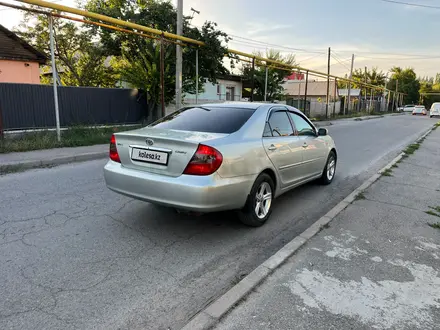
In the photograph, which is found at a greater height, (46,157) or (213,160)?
(213,160)

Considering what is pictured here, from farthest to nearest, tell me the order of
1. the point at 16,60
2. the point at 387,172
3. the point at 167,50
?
the point at 16,60
the point at 167,50
the point at 387,172

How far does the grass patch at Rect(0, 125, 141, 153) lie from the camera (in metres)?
8.82

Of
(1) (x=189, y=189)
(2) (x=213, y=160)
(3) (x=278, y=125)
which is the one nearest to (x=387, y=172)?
(3) (x=278, y=125)

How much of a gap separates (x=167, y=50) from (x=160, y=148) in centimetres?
1207

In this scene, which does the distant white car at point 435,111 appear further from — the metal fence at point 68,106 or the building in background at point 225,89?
the metal fence at point 68,106

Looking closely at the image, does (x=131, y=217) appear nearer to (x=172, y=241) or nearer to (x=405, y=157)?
(x=172, y=241)

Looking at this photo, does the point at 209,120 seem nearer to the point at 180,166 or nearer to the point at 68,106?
the point at 180,166

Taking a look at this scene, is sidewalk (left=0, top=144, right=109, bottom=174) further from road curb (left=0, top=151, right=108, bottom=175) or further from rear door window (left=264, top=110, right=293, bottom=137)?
rear door window (left=264, top=110, right=293, bottom=137)

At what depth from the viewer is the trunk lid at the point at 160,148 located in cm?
351

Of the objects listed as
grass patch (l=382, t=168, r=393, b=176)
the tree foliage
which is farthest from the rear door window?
the tree foliage

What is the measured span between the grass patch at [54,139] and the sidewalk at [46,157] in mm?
344

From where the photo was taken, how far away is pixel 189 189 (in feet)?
11.2

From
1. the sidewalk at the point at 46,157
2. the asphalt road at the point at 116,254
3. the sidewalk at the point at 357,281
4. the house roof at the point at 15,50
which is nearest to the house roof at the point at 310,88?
the house roof at the point at 15,50

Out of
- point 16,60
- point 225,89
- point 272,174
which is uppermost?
point 16,60
